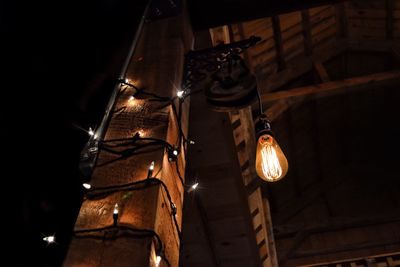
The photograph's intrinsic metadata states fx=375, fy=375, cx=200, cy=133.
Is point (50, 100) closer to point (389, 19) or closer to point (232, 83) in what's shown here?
point (232, 83)

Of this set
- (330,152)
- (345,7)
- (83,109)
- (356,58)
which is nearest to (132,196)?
(83,109)

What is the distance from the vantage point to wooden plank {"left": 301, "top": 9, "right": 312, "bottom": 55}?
23.9 ft

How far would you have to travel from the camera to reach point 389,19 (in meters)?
7.75

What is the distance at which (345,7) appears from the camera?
7859 millimetres

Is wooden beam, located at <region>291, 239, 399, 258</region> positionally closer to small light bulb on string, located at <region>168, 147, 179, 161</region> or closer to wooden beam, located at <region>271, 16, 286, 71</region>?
wooden beam, located at <region>271, 16, 286, 71</region>

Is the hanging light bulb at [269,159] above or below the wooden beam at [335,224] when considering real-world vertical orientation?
below

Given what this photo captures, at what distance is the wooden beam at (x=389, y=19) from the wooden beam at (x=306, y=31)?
161 cm

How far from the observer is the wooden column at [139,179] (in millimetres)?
1475

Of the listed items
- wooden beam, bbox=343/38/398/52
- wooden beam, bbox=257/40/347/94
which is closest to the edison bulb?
wooden beam, bbox=257/40/347/94

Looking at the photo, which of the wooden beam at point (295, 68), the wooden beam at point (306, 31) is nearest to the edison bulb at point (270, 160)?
the wooden beam at point (295, 68)

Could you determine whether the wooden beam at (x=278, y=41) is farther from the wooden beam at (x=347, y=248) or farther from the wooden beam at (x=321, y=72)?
the wooden beam at (x=347, y=248)

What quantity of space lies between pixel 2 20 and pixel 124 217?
156cm

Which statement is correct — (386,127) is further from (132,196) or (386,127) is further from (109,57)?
(132,196)

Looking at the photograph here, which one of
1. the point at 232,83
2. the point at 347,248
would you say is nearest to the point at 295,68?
the point at 347,248
